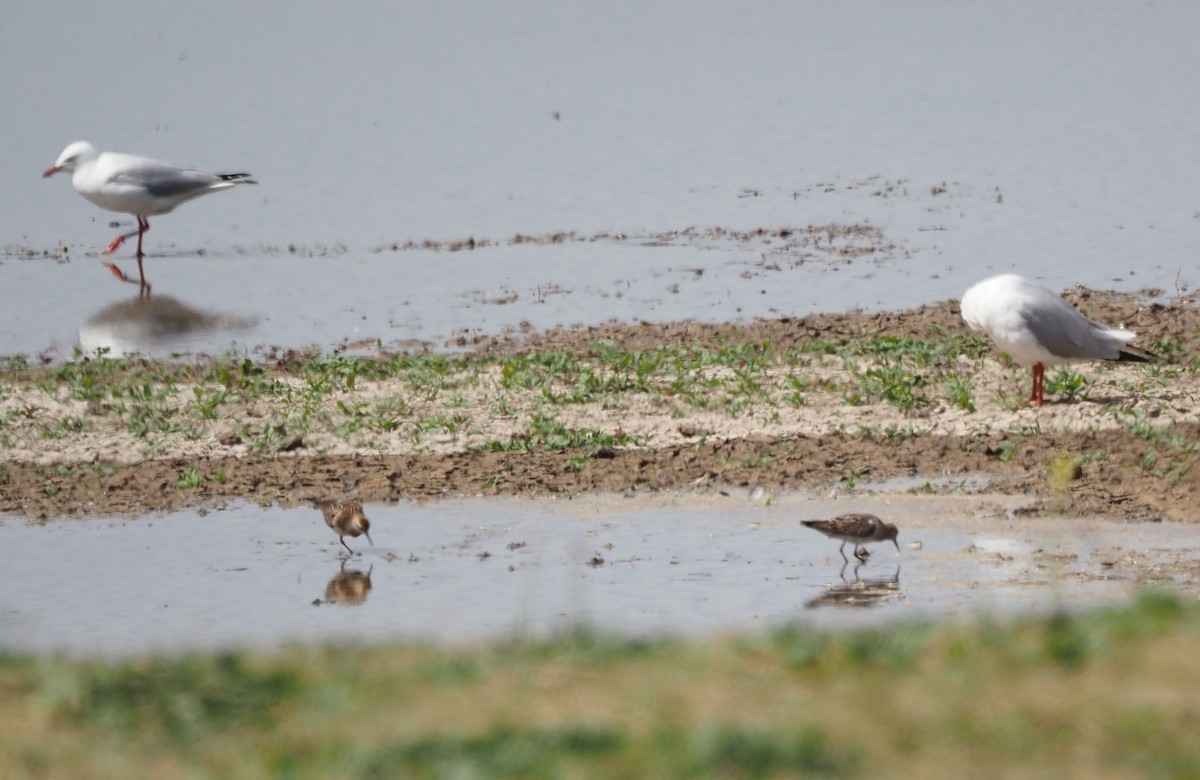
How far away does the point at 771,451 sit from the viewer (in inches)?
489

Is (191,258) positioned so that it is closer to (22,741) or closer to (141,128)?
(141,128)

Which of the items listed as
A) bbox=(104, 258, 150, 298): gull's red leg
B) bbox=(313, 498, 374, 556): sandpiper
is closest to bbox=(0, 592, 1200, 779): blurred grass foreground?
bbox=(313, 498, 374, 556): sandpiper

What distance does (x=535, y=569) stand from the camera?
34.0 ft

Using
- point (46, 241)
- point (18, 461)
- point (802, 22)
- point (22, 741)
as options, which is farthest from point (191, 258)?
point (802, 22)

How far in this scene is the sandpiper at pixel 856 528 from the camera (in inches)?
402

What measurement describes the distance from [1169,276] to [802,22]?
81.5ft

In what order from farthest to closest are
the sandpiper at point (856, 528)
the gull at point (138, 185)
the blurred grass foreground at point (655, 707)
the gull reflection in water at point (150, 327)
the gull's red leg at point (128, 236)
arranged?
the gull's red leg at point (128, 236)
the gull at point (138, 185)
the gull reflection in water at point (150, 327)
the sandpiper at point (856, 528)
the blurred grass foreground at point (655, 707)

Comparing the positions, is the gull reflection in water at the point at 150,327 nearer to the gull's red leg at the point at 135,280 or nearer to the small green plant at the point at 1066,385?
the gull's red leg at the point at 135,280

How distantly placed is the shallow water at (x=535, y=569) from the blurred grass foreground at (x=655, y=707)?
2.12 meters

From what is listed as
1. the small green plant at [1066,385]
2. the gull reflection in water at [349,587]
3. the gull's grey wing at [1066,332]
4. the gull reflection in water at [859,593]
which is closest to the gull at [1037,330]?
the gull's grey wing at [1066,332]

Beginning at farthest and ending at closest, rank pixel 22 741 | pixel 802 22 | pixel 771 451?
1. pixel 802 22
2. pixel 771 451
3. pixel 22 741

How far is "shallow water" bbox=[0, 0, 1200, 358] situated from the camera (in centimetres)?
1831

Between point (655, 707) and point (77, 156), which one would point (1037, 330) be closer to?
point (655, 707)

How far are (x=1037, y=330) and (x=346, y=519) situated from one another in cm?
509
